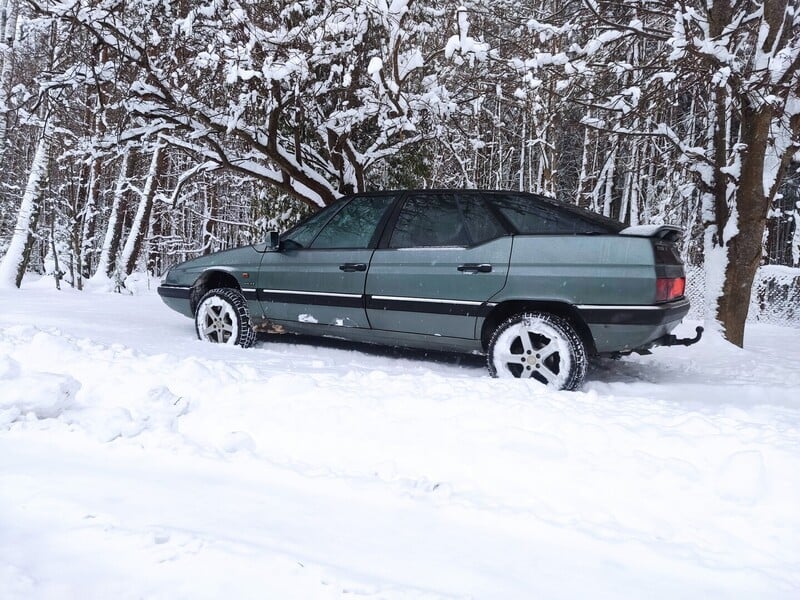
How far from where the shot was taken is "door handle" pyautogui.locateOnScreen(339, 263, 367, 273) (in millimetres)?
4418

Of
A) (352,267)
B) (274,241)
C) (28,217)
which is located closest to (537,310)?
(352,267)

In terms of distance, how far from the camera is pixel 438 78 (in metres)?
7.64

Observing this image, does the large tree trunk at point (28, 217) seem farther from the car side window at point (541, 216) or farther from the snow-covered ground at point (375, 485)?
the car side window at point (541, 216)

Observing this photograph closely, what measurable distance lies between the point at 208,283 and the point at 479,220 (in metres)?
2.87

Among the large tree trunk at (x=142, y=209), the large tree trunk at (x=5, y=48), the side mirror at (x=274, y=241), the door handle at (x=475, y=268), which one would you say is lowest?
the door handle at (x=475, y=268)

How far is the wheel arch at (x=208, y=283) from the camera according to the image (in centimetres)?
520

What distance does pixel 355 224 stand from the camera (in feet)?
15.3

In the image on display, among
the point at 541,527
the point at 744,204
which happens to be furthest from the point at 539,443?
the point at 744,204

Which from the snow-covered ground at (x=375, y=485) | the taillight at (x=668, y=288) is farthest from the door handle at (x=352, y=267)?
the taillight at (x=668, y=288)

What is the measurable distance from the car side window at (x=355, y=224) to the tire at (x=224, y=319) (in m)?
0.93

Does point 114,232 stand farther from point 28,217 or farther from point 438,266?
point 438,266

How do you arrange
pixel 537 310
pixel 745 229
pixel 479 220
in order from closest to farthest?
pixel 537 310 → pixel 479 220 → pixel 745 229

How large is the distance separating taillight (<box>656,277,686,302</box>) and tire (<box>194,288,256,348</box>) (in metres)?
3.45

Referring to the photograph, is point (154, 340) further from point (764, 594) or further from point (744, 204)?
point (744, 204)
